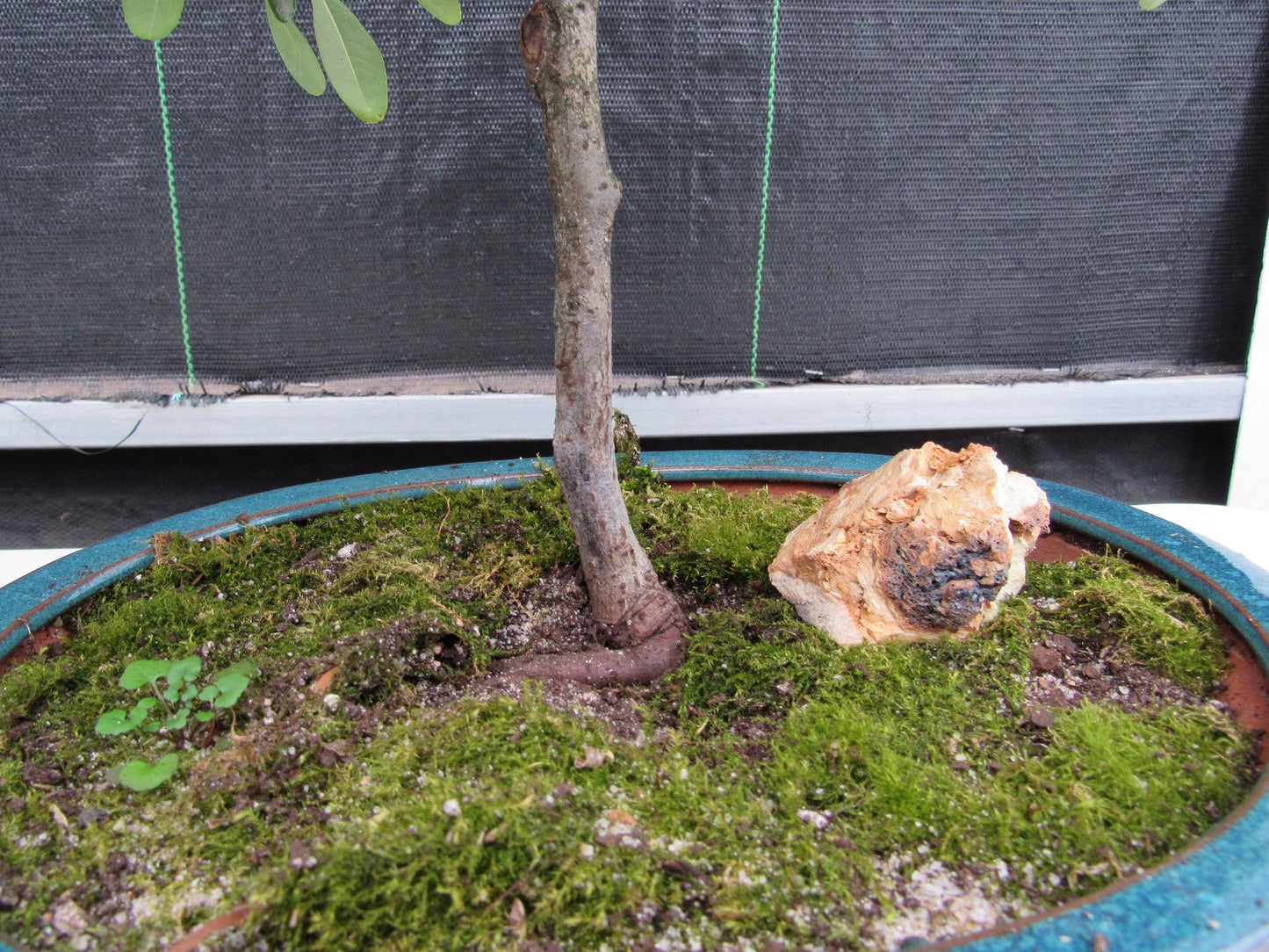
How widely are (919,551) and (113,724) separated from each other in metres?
0.78

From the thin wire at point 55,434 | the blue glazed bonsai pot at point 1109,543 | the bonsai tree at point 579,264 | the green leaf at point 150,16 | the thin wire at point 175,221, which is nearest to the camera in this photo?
the blue glazed bonsai pot at point 1109,543

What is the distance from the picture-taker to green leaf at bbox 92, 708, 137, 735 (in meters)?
0.79

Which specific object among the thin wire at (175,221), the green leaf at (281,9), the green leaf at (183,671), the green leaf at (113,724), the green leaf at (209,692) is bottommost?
the green leaf at (113,724)

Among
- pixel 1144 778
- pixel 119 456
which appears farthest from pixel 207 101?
pixel 1144 778

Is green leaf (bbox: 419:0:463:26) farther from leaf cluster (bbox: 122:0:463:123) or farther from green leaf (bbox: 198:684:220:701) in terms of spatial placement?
green leaf (bbox: 198:684:220:701)

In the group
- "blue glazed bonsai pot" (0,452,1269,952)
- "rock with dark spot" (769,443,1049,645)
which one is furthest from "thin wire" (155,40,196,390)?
"rock with dark spot" (769,443,1049,645)

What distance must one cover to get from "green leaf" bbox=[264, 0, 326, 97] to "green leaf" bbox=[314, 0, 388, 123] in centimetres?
5

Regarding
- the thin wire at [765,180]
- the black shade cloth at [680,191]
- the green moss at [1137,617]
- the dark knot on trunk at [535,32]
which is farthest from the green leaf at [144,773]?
the thin wire at [765,180]

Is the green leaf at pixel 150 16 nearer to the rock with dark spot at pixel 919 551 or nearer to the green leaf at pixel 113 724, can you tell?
the green leaf at pixel 113 724

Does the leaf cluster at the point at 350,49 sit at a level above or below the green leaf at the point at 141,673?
above

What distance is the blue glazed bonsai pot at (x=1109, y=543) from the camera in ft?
1.86

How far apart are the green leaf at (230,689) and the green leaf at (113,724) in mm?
74

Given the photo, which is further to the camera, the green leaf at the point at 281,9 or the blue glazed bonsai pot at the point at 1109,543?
the green leaf at the point at 281,9

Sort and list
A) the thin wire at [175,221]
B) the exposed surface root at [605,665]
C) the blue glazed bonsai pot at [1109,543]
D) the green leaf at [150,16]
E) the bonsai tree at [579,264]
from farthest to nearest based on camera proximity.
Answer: the thin wire at [175,221] → the exposed surface root at [605,665] → the bonsai tree at [579,264] → the green leaf at [150,16] → the blue glazed bonsai pot at [1109,543]
